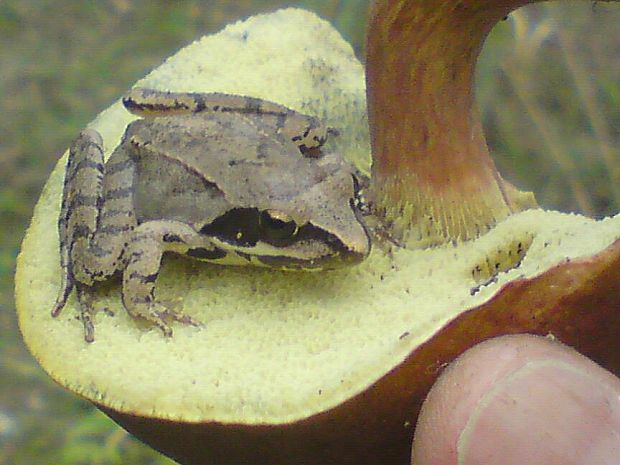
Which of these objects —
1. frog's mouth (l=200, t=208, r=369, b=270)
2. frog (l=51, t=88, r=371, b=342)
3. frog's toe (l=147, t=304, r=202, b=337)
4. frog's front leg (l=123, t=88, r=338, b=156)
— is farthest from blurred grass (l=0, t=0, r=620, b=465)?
frog's toe (l=147, t=304, r=202, b=337)

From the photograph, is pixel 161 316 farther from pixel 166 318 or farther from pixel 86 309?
pixel 86 309

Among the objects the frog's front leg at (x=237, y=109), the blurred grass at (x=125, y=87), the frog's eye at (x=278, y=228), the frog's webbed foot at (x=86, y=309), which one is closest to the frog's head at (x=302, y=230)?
the frog's eye at (x=278, y=228)

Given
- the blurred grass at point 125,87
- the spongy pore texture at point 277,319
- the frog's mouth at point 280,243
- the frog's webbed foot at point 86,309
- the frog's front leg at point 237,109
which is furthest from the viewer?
the blurred grass at point 125,87

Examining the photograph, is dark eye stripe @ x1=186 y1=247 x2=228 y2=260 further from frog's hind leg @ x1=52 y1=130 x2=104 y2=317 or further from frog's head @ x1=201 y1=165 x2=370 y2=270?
frog's hind leg @ x1=52 y1=130 x2=104 y2=317

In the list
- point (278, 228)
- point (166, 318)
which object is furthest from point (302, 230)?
point (166, 318)

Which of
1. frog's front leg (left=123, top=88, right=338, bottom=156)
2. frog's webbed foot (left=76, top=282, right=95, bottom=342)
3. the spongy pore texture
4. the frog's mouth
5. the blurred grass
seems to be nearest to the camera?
the spongy pore texture

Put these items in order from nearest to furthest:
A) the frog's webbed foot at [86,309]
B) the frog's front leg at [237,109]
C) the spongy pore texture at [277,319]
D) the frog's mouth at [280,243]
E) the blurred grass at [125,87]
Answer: the spongy pore texture at [277,319], the frog's webbed foot at [86,309], the frog's mouth at [280,243], the frog's front leg at [237,109], the blurred grass at [125,87]

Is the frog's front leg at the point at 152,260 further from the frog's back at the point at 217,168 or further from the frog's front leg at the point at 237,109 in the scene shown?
the frog's front leg at the point at 237,109
